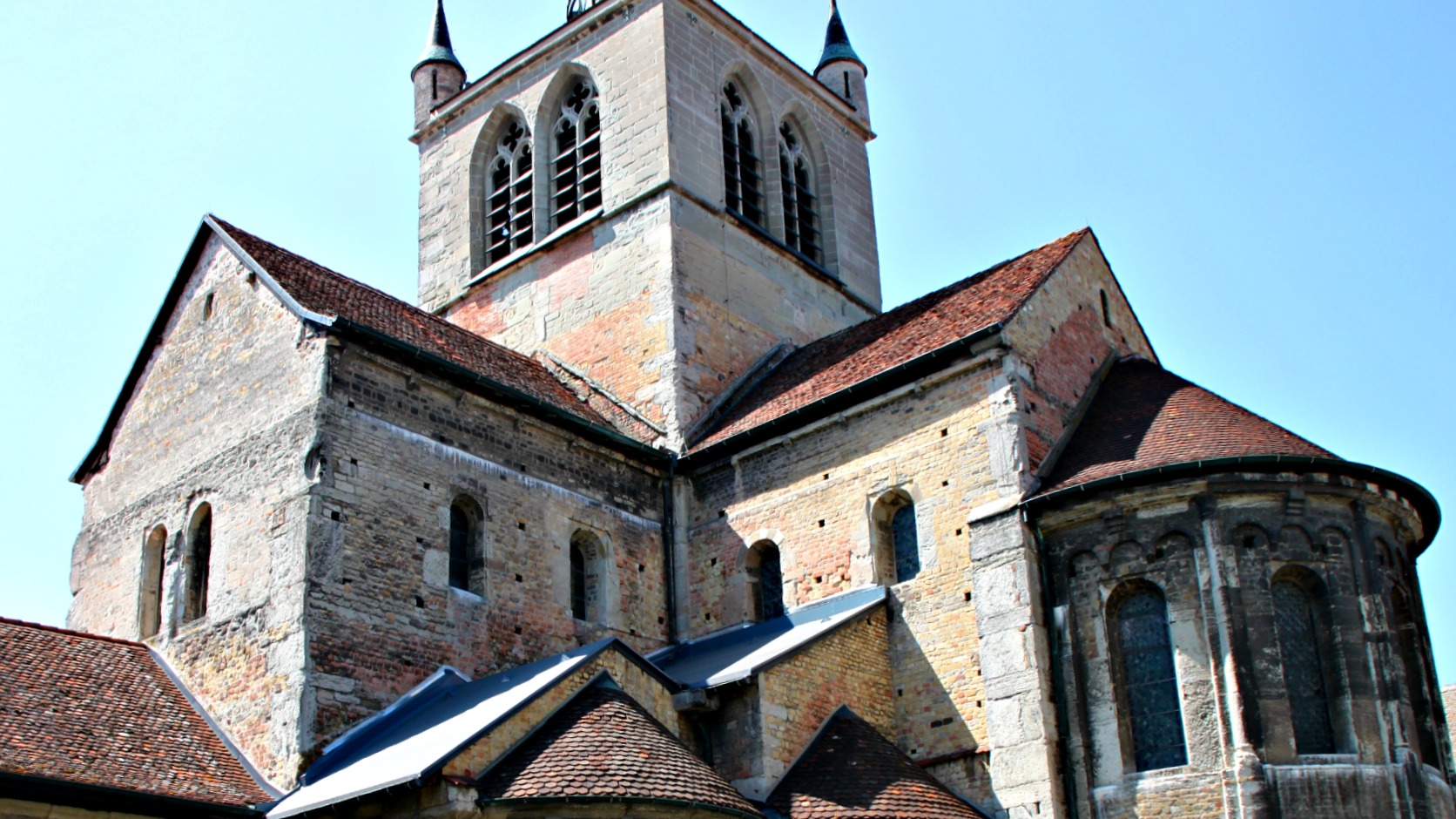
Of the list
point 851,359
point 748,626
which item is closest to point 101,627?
point 748,626

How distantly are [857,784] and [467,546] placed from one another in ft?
16.7

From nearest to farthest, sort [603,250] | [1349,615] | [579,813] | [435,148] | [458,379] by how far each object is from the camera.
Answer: [579,813] → [1349,615] → [458,379] → [603,250] → [435,148]

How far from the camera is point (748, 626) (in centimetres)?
1767

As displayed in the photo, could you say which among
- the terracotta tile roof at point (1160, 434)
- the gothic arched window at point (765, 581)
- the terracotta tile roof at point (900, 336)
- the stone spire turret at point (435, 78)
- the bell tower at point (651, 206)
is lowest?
the gothic arched window at point (765, 581)

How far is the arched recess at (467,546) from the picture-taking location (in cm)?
1648

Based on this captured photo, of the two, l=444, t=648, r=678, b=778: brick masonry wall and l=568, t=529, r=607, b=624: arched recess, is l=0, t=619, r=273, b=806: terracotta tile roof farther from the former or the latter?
l=568, t=529, r=607, b=624: arched recess

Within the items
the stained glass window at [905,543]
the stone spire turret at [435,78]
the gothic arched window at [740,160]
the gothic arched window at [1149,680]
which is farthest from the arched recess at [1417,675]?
the stone spire turret at [435,78]

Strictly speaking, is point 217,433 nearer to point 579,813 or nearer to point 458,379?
point 458,379

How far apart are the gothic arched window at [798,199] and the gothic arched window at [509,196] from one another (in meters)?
4.08

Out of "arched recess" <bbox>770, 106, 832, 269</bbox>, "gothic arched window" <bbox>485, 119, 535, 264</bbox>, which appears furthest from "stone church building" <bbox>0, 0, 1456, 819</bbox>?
"arched recess" <bbox>770, 106, 832, 269</bbox>

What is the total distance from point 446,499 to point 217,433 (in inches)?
111

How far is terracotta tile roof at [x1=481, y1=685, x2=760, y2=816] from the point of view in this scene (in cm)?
1251

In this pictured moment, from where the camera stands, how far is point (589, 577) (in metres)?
17.9

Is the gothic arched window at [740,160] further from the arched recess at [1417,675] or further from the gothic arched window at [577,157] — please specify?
the arched recess at [1417,675]
